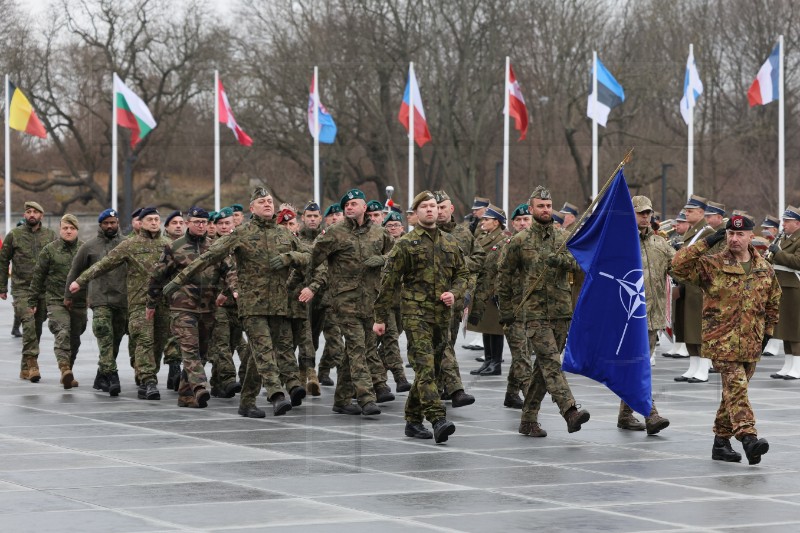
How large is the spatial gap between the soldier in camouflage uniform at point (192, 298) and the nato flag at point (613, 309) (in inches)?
154

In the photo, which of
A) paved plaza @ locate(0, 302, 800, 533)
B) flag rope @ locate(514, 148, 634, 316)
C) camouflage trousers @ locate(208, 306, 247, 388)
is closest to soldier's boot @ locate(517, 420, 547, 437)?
paved plaza @ locate(0, 302, 800, 533)

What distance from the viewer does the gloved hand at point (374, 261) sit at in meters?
13.9

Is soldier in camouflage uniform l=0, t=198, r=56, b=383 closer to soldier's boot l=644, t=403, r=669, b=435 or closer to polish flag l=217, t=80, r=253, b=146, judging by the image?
soldier's boot l=644, t=403, r=669, b=435

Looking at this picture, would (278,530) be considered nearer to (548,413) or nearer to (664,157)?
(548,413)

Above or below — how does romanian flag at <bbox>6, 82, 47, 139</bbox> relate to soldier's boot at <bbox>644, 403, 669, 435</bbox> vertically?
above

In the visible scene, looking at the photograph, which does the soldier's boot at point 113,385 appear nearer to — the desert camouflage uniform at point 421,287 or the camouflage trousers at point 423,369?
the desert camouflage uniform at point 421,287

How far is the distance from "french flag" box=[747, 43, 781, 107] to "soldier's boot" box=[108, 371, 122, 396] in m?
20.5

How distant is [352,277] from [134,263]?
274cm

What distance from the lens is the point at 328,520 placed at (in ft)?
28.3

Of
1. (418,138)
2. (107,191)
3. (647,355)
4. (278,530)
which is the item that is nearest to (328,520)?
(278,530)

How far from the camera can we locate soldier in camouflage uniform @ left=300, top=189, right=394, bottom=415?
1370 centimetres

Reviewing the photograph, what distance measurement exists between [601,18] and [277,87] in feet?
40.7

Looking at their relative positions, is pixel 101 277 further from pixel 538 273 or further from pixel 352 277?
pixel 538 273

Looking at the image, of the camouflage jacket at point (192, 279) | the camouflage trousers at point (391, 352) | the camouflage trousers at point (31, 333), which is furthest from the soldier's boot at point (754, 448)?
the camouflage trousers at point (31, 333)
